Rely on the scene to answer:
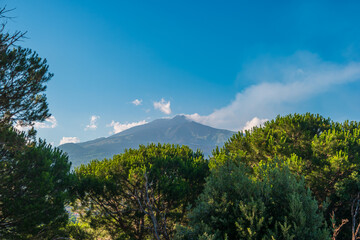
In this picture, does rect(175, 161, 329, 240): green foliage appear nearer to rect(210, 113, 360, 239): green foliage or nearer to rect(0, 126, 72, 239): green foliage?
rect(210, 113, 360, 239): green foliage

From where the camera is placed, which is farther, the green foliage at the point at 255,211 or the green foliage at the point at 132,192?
the green foliage at the point at 132,192

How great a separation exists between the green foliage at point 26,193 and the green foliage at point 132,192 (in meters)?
2.43

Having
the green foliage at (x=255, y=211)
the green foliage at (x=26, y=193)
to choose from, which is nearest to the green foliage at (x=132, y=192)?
the green foliage at (x=26, y=193)

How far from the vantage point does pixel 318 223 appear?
621cm

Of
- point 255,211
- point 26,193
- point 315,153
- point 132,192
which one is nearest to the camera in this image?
point 255,211

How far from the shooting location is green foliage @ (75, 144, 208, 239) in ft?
41.1

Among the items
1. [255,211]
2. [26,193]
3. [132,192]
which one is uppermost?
[26,193]

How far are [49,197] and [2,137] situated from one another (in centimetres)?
371

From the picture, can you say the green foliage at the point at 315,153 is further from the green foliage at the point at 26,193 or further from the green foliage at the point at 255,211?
the green foliage at the point at 26,193

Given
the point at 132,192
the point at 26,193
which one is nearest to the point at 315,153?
the point at 132,192

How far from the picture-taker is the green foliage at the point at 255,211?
6035mm

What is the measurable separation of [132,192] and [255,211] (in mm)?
8405

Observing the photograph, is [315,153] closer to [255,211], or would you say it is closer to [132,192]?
[255,211]

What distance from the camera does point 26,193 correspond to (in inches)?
376
